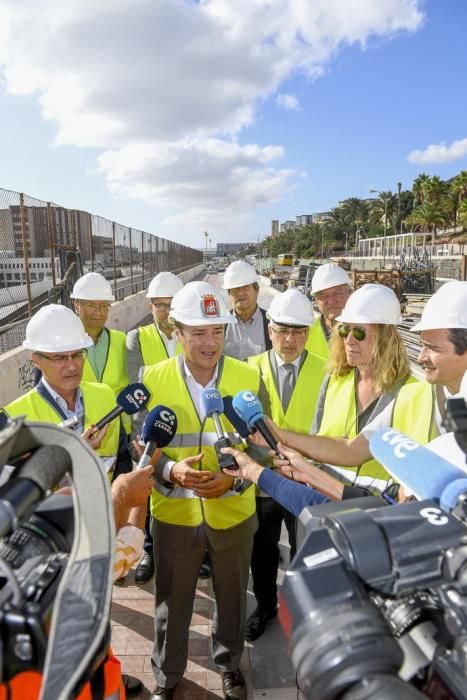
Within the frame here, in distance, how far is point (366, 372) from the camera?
3.11 metres

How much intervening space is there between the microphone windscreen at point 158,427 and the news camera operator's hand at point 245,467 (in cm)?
33

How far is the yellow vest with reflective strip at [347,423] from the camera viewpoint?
2.92 metres

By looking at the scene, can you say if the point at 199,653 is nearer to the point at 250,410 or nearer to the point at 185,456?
the point at 185,456

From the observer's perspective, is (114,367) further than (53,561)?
Yes

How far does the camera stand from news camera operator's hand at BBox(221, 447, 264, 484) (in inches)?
86.5

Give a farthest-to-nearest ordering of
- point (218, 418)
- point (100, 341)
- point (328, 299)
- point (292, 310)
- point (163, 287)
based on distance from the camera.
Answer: point (163, 287)
point (328, 299)
point (100, 341)
point (292, 310)
point (218, 418)

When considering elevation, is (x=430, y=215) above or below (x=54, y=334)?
above

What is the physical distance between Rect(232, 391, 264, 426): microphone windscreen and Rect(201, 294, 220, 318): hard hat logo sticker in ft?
1.95

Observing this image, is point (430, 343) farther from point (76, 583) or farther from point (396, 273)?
point (396, 273)

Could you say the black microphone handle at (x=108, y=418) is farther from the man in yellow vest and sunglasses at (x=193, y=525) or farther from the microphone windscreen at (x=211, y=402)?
the microphone windscreen at (x=211, y=402)

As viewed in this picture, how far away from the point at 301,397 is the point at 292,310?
30.0 inches

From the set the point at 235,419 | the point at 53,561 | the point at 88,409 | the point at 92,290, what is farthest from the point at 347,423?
the point at 92,290

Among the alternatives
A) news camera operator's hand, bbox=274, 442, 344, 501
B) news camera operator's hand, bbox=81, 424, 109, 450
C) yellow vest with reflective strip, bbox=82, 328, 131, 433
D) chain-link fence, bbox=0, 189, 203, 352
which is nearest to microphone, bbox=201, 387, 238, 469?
news camera operator's hand, bbox=274, 442, 344, 501

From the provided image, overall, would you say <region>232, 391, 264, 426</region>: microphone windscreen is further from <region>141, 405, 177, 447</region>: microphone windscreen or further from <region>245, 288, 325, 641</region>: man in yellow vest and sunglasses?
<region>245, 288, 325, 641</region>: man in yellow vest and sunglasses
